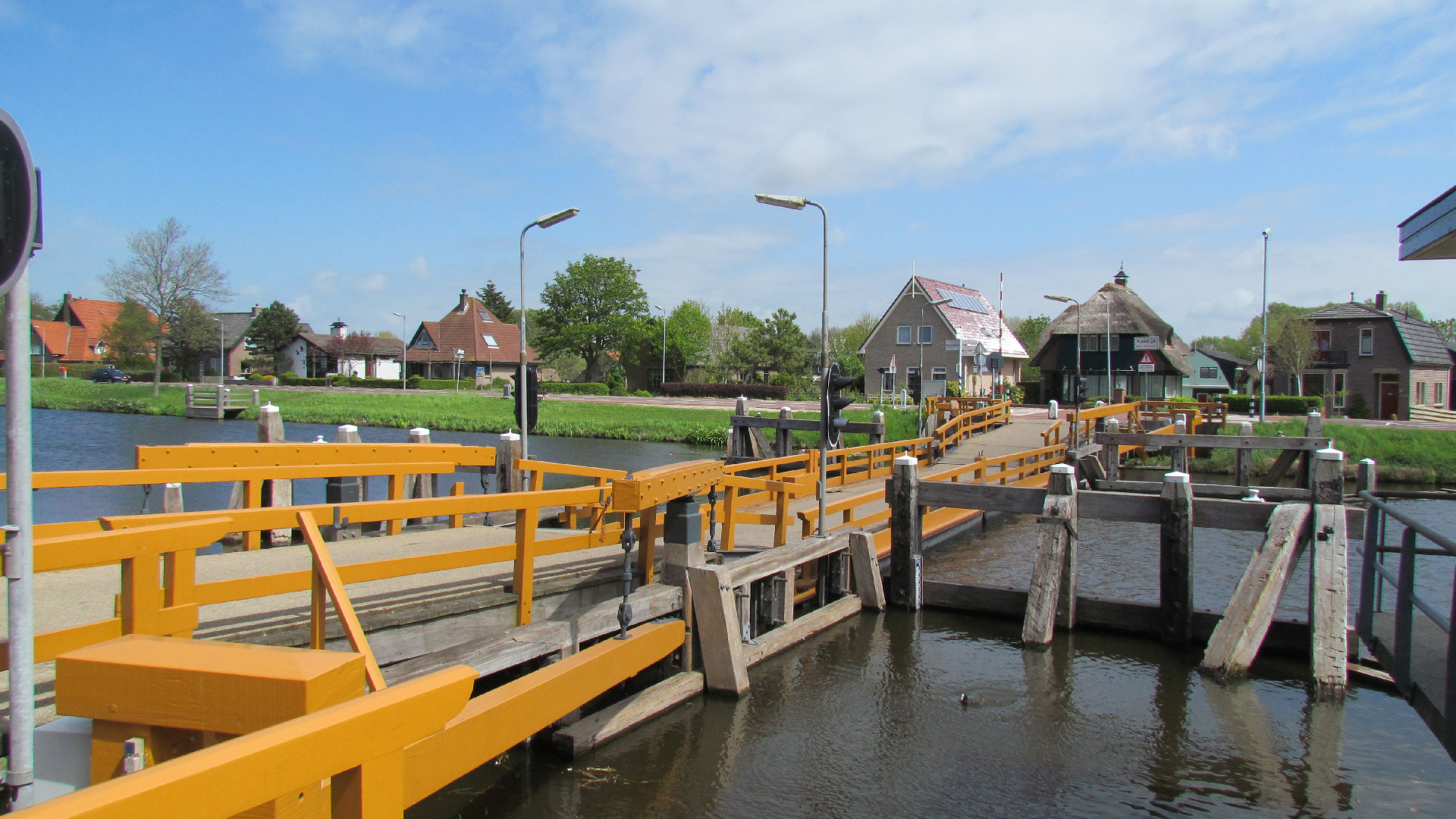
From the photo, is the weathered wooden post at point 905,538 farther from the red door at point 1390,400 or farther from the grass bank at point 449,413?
the red door at point 1390,400

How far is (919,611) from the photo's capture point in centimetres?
1161

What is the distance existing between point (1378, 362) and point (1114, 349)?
13.6 meters

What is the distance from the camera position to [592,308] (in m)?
79.5

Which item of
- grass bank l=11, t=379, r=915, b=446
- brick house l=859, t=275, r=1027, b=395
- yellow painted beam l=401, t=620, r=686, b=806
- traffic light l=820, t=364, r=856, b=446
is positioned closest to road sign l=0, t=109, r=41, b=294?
yellow painted beam l=401, t=620, r=686, b=806

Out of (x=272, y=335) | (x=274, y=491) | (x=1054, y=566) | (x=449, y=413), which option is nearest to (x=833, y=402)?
(x=1054, y=566)

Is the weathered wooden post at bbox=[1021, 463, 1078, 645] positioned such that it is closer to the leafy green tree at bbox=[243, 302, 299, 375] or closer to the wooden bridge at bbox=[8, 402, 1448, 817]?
the wooden bridge at bbox=[8, 402, 1448, 817]

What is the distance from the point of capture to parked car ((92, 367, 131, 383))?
227 feet

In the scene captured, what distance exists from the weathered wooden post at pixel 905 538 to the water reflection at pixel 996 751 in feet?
5.52

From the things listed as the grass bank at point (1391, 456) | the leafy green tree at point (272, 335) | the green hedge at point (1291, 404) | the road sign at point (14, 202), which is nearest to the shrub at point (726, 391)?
the green hedge at point (1291, 404)

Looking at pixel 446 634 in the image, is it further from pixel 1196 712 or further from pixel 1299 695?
pixel 1299 695

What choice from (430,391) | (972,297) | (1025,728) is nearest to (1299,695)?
(1025,728)

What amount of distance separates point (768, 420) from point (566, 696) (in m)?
15.3

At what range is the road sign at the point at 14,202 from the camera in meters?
2.14

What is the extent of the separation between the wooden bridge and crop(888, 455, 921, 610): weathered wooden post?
0.10ft
